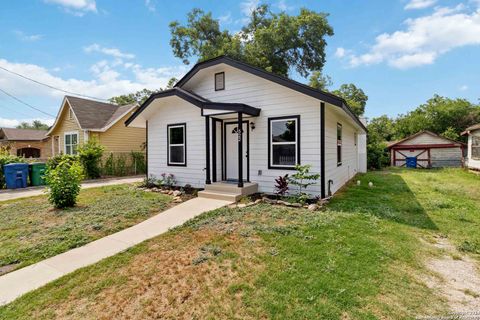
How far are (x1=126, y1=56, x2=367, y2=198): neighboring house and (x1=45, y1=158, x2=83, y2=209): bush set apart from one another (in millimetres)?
3577

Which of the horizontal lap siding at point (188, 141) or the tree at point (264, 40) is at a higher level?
the tree at point (264, 40)

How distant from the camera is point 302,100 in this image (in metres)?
7.28

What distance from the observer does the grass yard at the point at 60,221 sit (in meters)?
4.23

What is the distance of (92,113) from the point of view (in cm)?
1680

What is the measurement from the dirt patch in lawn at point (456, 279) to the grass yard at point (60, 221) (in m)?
5.39

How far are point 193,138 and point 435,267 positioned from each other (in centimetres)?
761

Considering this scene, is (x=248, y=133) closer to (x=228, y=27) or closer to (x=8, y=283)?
(x=8, y=283)

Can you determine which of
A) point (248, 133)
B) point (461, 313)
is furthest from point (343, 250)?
point (248, 133)

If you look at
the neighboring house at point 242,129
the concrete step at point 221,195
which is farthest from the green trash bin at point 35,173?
the concrete step at point 221,195

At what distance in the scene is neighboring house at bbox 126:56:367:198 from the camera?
724 centimetres

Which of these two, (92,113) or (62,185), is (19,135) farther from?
(62,185)

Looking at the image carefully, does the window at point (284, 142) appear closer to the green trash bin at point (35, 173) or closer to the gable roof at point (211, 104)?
the gable roof at point (211, 104)

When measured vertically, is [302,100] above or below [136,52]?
below

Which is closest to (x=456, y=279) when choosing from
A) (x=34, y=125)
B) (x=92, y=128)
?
(x=92, y=128)
